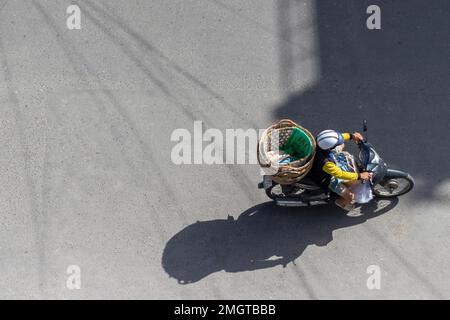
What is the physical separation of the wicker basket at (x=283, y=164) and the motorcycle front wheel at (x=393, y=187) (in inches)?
48.8

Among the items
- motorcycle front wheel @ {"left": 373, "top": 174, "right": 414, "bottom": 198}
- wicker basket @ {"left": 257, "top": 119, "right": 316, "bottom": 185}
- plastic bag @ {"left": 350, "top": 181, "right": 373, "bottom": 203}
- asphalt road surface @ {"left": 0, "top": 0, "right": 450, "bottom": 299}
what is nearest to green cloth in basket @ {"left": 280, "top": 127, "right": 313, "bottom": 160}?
wicker basket @ {"left": 257, "top": 119, "right": 316, "bottom": 185}

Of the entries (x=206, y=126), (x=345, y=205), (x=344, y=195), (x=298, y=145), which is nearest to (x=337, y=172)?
(x=344, y=195)

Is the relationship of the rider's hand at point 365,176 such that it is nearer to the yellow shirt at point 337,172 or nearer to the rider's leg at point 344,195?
the yellow shirt at point 337,172

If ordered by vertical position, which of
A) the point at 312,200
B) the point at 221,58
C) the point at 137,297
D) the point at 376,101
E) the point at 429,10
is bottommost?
the point at 137,297

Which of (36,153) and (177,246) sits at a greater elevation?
(36,153)

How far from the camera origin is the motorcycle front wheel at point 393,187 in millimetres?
7611

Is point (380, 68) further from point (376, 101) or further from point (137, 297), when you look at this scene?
point (137, 297)

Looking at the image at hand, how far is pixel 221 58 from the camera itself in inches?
348

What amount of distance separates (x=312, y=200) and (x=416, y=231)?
1542 millimetres

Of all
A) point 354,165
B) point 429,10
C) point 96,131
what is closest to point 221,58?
point 96,131

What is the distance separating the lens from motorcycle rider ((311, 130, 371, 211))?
699 centimetres

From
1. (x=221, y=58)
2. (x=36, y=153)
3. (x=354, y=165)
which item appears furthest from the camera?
(x=221, y=58)

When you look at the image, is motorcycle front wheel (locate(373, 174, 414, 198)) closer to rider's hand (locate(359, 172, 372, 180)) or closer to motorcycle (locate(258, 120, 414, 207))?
motorcycle (locate(258, 120, 414, 207))

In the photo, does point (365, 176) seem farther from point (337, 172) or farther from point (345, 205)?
point (345, 205)
